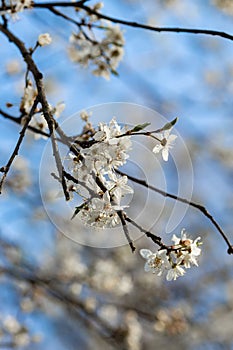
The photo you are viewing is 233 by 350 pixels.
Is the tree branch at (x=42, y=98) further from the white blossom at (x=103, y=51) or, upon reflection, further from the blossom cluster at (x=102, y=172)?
the white blossom at (x=103, y=51)

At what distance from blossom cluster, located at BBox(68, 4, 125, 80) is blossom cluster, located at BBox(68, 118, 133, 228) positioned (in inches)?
37.5

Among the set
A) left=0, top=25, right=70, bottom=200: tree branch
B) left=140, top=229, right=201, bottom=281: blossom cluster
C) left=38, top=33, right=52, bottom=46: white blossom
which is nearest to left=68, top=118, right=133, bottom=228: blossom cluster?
left=0, top=25, right=70, bottom=200: tree branch

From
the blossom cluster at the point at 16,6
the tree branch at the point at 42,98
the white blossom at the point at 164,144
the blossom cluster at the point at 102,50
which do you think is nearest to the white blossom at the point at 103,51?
the blossom cluster at the point at 102,50

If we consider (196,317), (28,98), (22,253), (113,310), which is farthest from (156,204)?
(28,98)

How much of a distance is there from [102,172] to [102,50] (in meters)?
1.05

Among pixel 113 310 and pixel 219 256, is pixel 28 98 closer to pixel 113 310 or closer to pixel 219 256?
pixel 113 310

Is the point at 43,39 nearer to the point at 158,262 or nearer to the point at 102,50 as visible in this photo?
the point at 102,50

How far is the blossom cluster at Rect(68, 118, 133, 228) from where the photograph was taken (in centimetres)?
122

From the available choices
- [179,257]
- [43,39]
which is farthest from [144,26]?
[179,257]

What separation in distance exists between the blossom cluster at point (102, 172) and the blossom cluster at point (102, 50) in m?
0.95

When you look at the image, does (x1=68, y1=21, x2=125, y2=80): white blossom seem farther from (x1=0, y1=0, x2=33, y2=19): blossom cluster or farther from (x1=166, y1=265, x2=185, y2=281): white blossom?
(x1=166, y1=265, x2=185, y2=281): white blossom

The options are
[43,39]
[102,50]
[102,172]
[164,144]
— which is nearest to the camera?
[102,172]

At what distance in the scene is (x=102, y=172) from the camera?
1.24 metres

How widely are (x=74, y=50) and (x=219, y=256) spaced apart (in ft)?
15.9
